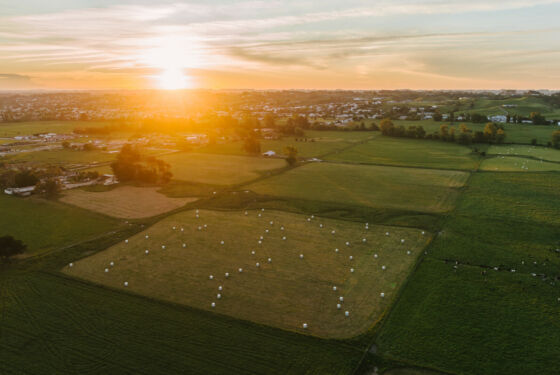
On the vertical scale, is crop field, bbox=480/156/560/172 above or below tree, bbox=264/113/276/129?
below

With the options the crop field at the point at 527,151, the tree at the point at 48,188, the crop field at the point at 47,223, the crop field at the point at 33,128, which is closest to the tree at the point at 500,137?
the crop field at the point at 527,151

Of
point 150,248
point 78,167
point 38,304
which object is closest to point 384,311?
point 150,248

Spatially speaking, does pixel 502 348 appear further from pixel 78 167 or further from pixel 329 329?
pixel 78 167

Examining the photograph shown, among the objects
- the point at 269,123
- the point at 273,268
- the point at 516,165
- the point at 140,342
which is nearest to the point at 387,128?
the point at 269,123

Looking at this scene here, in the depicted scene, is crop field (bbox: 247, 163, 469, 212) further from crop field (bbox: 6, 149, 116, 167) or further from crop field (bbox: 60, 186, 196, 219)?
crop field (bbox: 6, 149, 116, 167)

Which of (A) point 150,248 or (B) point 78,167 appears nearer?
(A) point 150,248

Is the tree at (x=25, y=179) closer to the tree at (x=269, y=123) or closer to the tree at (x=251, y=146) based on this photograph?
the tree at (x=251, y=146)

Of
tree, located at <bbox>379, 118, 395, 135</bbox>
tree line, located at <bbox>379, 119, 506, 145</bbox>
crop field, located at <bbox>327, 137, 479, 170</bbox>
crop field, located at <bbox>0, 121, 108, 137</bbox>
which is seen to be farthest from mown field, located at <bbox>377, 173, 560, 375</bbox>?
crop field, located at <bbox>0, 121, 108, 137</bbox>
